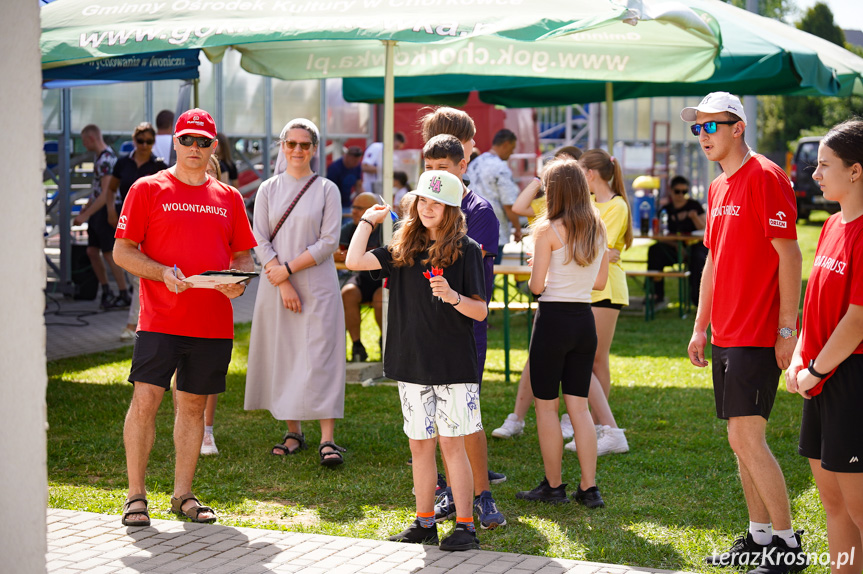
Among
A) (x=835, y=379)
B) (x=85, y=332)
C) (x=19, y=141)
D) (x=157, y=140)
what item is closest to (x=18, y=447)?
(x=19, y=141)

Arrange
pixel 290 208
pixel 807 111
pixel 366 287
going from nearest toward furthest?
pixel 290 208 < pixel 366 287 < pixel 807 111

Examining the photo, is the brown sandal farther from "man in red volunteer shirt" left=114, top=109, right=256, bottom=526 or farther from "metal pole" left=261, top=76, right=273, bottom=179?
"metal pole" left=261, top=76, right=273, bottom=179

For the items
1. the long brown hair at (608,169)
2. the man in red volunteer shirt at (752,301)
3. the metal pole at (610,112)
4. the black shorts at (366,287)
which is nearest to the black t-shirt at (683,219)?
the metal pole at (610,112)

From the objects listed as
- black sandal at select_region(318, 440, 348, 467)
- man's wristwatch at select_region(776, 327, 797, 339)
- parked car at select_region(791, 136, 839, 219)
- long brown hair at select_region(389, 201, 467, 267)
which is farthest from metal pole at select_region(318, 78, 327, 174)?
parked car at select_region(791, 136, 839, 219)

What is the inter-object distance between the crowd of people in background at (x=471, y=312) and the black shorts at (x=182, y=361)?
0.04 feet

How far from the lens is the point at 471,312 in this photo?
14.2ft

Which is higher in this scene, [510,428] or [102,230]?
[102,230]

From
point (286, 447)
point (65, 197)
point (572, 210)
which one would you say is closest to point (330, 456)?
point (286, 447)

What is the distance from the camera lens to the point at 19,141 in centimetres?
249

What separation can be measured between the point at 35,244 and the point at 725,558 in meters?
3.17

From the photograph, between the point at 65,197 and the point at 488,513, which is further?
the point at 65,197

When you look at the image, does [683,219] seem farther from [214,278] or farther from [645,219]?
[214,278]

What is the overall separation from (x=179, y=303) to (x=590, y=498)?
2379 mm

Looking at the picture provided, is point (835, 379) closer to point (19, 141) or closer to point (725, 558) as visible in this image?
point (725, 558)
